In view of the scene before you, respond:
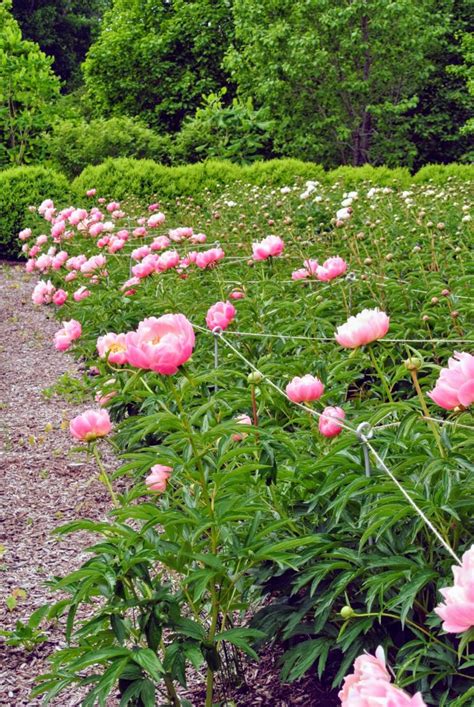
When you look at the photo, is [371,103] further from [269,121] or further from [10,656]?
[10,656]

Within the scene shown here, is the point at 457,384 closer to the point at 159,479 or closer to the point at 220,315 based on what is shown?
the point at 159,479

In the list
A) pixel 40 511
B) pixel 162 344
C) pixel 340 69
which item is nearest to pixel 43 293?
pixel 40 511

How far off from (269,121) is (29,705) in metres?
12.8

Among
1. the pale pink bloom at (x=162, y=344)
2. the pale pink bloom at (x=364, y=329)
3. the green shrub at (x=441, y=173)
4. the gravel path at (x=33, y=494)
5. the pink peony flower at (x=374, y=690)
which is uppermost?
the pale pink bloom at (x=162, y=344)

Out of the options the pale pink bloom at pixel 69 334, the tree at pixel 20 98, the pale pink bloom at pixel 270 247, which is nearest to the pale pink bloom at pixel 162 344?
the pale pink bloom at pixel 69 334

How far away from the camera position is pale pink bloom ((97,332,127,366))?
2.12 meters

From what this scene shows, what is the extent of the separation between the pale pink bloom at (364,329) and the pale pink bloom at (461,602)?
2.63ft

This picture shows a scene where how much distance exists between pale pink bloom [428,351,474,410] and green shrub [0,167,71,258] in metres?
10.0

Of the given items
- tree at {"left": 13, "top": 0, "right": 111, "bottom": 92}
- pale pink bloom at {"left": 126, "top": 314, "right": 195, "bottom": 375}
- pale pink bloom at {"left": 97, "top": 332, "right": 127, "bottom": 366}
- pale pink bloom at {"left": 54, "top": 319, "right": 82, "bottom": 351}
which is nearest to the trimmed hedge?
pale pink bloom at {"left": 54, "top": 319, "right": 82, "bottom": 351}

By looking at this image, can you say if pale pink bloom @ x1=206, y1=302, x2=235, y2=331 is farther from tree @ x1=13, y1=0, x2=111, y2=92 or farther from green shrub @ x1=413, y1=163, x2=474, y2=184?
tree @ x1=13, y1=0, x2=111, y2=92

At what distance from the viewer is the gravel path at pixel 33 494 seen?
7.54 feet

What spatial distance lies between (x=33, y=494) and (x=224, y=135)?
11487 mm

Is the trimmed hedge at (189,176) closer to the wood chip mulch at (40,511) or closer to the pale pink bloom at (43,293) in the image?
the wood chip mulch at (40,511)

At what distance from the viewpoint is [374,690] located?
871 mm
